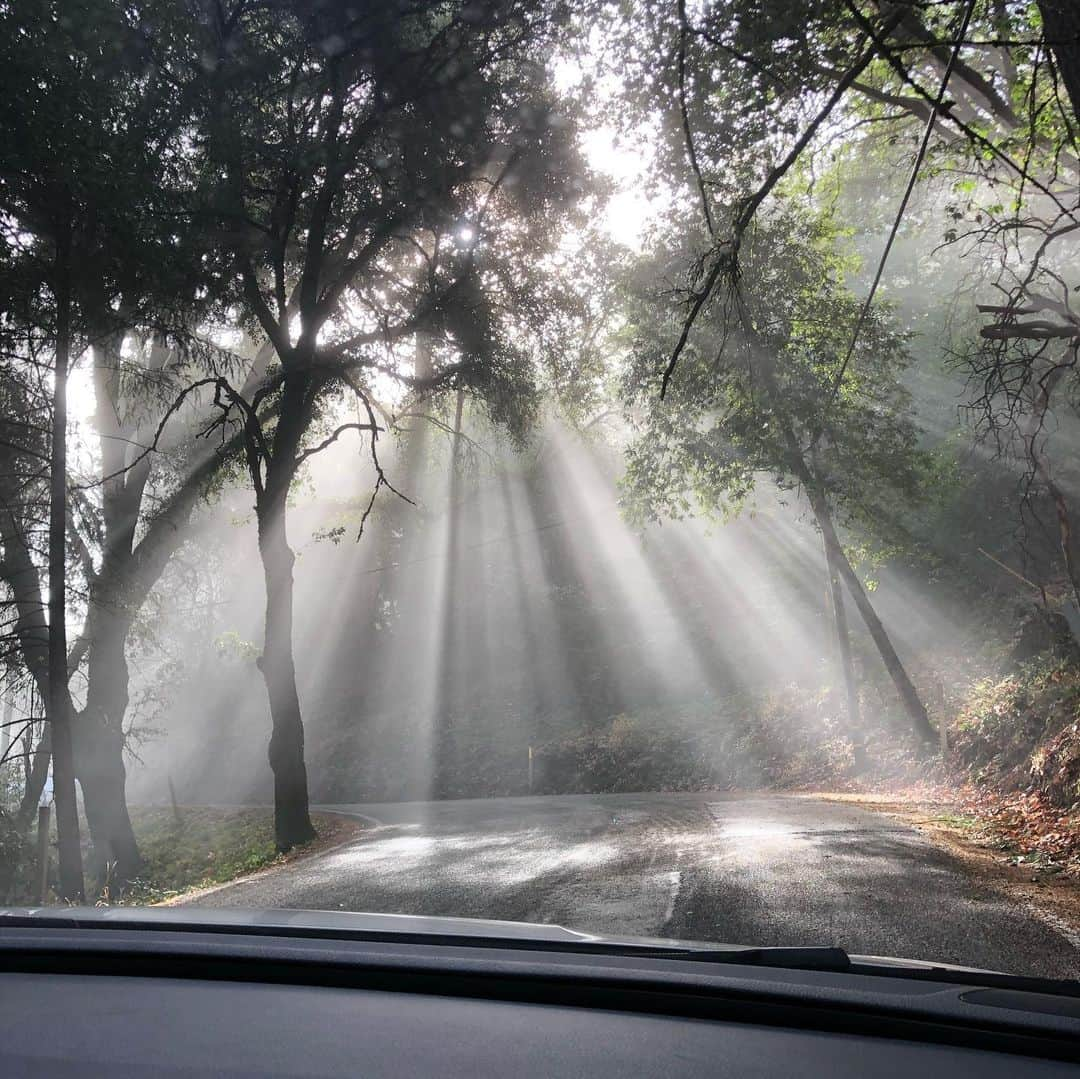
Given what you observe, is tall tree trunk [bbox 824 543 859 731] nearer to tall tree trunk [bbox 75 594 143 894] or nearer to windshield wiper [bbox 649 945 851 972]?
tall tree trunk [bbox 75 594 143 894]

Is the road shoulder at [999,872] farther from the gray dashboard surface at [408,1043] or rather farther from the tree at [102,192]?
the tree at [102,192]

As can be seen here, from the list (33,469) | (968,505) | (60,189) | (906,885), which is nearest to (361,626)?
(968,505)

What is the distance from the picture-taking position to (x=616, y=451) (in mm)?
36438

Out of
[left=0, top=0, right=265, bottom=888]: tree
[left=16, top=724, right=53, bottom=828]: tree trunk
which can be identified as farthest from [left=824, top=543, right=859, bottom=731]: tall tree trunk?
[left=16, top=724, right=53, bottom=828]: tree trunk

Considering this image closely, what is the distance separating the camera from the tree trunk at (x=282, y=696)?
14734 millimetres

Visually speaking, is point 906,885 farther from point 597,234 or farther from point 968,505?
point 968,505

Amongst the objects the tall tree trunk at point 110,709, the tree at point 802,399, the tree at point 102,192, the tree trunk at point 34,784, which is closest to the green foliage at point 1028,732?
the tree at point 802,399

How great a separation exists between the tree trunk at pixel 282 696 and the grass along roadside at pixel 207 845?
18.7 inches

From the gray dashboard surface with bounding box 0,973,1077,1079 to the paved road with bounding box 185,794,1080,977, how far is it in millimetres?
2502

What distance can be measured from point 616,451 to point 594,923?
30.9 metres

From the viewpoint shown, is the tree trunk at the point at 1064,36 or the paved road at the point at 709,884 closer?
the paved road at the point at 709,884

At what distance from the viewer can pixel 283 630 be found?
15.1 m

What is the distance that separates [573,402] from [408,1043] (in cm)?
1680

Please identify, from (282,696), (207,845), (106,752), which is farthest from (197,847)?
(282,696)
